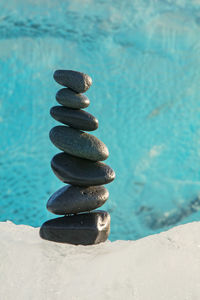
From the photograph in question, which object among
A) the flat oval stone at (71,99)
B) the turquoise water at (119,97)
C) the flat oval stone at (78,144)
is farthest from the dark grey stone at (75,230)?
the turquoise water at (119,97)

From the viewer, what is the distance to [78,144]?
6.06 feet

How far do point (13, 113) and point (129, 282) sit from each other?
3948 mm

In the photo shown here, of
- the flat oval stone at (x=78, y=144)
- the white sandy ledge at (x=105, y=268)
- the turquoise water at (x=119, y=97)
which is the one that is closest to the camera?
the white sandy ledge at (x=105, y=268)

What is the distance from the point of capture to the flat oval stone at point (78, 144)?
1.84 m

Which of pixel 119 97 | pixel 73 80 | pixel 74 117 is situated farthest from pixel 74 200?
pixel 119 97

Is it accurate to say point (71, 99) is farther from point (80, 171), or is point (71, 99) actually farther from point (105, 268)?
point (105, 268)

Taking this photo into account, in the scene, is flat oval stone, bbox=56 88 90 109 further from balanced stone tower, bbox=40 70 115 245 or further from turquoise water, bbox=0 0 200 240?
turquoise water, bbox=0 0 200 240

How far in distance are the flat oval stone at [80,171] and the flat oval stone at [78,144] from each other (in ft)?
0.20

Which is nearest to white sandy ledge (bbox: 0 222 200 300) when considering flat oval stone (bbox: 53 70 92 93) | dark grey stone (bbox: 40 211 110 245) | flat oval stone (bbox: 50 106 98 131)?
dark grey stone (bbox: 40 211 110 245)

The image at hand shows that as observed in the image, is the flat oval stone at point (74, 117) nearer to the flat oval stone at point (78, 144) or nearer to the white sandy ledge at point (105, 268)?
the flat oval stone at point (78, 144)

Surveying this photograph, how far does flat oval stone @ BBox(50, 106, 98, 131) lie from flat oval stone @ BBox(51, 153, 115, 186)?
18 cm

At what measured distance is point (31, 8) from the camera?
5.35 m

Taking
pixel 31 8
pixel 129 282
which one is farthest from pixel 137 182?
pixel 129 282

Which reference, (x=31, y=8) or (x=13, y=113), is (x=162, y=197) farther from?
(x=31, y=8)
